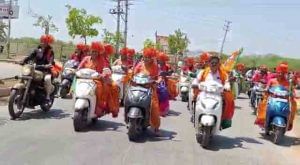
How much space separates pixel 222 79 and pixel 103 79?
2.54 metres

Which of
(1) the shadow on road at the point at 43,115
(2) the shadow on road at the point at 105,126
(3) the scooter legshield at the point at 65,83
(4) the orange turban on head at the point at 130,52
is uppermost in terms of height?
(4) the orange turban on head at the point at 130,52

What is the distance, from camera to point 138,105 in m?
10.1

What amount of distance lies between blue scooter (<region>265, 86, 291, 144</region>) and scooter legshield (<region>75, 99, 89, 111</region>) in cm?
390

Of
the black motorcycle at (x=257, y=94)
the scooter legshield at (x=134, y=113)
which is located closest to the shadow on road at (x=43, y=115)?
the scooter legshield at (x=134, y=113)

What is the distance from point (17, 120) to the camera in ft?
38.2

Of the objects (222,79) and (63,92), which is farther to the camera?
(63,92)

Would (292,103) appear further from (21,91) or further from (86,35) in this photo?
(86,35)

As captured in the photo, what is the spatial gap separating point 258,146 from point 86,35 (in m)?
40.0

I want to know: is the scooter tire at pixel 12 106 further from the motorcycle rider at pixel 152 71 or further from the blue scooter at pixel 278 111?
the blue scooter at pixel 278 111

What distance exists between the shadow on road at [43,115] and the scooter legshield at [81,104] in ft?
6.38

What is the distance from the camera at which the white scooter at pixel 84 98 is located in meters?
10.5

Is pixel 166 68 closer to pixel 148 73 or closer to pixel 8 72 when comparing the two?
pixel 148 73

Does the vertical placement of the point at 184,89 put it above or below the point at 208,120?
above

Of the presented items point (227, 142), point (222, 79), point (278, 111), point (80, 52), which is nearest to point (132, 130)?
point (222, 79)
